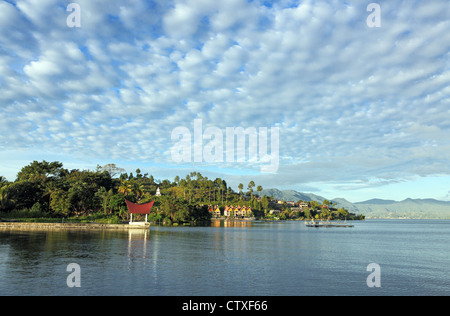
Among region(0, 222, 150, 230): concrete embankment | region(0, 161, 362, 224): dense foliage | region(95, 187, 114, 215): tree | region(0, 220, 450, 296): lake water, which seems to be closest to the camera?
region(0, 220, 450, 296): lake water

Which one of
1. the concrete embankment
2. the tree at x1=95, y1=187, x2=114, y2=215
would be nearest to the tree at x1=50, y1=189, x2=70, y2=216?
the tree at x1=95, y1=187, x2=114, y2=215

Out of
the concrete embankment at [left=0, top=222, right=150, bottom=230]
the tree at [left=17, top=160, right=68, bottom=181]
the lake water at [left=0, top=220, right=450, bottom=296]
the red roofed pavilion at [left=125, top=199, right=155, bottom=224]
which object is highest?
the tree at [left=17, top=160, right=68, bottom=181]

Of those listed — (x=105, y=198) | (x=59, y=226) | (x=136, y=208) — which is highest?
(x=105, y=198)

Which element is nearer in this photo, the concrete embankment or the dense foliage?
the concrete embankment

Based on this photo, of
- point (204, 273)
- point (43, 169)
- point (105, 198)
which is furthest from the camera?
point (43, 169)

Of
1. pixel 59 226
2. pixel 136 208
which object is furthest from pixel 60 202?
pixel 136 208

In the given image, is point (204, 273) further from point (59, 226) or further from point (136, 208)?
point (136, 208)

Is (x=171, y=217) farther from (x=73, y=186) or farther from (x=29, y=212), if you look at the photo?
(x=29, y=212)

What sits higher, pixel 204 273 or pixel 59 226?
pixel 204 273

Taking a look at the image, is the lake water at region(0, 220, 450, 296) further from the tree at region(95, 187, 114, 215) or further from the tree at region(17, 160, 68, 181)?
the tree at region(17, 160, 68, 181)

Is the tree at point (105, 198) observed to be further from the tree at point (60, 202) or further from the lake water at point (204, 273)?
the lake water at point (204, 273)

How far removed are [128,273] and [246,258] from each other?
600 inches

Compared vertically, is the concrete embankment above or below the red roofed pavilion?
below
